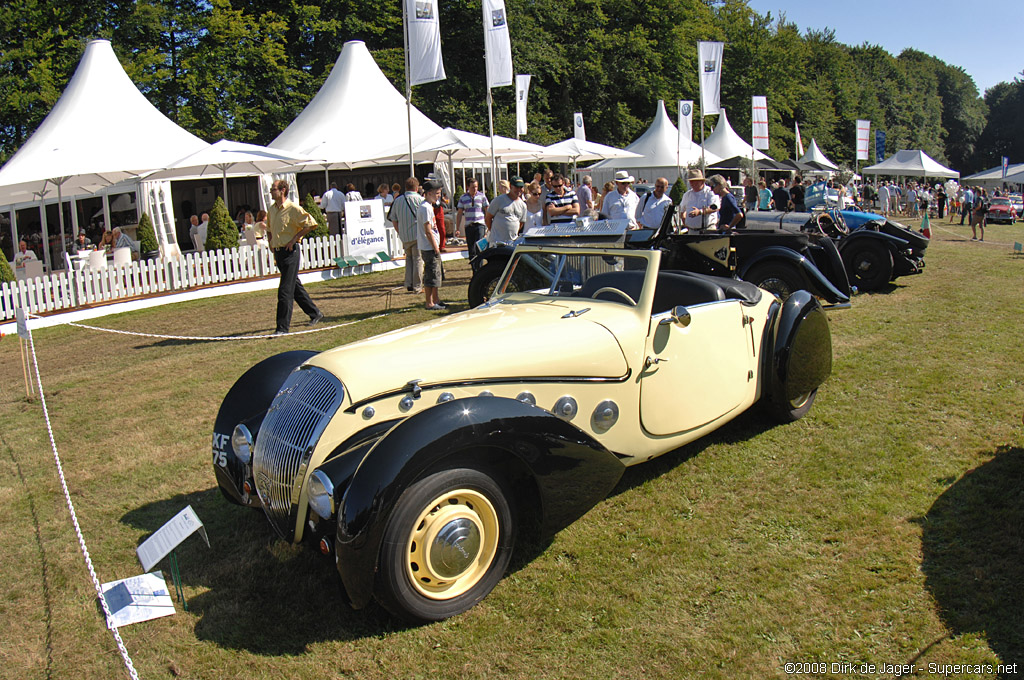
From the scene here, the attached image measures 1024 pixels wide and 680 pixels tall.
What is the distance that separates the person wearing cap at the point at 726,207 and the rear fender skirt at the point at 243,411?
24.4ft

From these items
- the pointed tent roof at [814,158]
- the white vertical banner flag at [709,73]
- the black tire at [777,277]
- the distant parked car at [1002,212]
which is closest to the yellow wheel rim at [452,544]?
the black tire at [777,277]

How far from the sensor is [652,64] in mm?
43625

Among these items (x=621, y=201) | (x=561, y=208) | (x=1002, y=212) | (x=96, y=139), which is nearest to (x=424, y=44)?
(x=561, y=208)

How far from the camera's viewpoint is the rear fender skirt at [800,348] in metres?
5.04

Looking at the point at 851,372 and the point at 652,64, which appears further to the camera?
the point at 652,64

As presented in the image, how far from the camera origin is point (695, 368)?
14.4 ft

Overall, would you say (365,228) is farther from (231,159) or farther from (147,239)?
(147,239)

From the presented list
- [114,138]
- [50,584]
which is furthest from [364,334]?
[114,138]

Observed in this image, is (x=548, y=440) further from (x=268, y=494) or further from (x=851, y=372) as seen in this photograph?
(x=851, y=372)

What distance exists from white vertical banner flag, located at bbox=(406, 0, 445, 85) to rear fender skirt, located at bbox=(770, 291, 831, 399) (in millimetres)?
10866

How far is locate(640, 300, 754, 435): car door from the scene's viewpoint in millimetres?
4148

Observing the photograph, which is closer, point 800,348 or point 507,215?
point 800,348

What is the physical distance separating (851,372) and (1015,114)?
332 ft

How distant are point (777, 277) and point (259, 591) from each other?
23.8 feet
